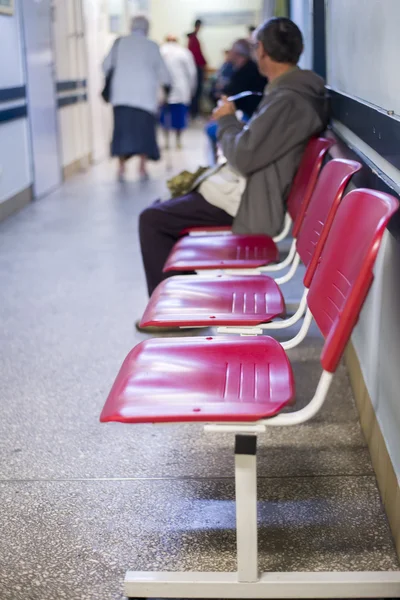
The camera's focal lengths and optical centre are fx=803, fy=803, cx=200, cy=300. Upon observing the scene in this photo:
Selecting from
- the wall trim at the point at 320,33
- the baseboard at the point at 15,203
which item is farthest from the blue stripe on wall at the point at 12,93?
the wall trim at the point at 320,33

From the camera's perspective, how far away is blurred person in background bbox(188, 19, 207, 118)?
14633 millimetres

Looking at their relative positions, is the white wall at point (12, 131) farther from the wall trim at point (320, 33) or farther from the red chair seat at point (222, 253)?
the red chair seat at point (222, 253)

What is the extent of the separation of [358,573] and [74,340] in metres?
1.94

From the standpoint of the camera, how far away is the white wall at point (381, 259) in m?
1.99

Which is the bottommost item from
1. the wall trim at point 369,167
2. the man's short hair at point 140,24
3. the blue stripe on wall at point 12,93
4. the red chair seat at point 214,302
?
the red chair seat at point 214,302

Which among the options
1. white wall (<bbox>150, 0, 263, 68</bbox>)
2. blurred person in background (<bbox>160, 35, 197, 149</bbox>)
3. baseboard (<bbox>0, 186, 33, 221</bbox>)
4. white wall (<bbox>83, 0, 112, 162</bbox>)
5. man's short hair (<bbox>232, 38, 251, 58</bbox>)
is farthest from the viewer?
white wall (<bbox>150, 0, 263, 68</bbox>)

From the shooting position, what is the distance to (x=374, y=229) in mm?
1434

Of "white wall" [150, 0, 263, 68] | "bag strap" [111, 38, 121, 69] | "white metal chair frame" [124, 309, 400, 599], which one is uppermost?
"white wall" [150, 0, 263, 68]

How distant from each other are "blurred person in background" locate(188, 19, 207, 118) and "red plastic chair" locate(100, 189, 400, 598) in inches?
536

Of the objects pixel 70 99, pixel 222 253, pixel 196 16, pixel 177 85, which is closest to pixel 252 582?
A: pixel 222 253

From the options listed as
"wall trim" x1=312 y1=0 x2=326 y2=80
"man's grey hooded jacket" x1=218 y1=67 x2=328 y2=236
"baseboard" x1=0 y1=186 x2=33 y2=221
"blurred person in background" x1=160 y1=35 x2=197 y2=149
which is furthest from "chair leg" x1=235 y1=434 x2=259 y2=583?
"blurred person in background" x1=160 y1=35 x2=197 y2=149

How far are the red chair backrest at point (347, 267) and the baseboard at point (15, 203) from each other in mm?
4656

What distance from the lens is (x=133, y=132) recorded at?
26.7ft

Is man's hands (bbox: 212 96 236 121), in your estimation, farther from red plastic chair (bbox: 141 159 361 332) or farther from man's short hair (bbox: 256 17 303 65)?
red plastic chair (bbox: 141 159 361 332)
